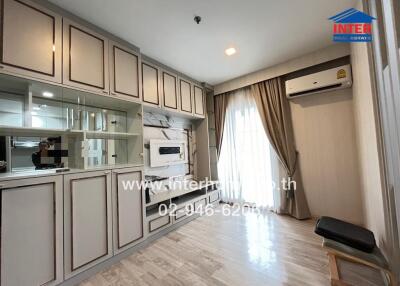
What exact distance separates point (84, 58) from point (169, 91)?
4.35 feet

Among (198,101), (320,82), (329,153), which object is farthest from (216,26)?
(329,153)

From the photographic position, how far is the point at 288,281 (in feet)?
5.16

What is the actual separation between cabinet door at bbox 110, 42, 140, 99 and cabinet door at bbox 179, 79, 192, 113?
40.2 inches

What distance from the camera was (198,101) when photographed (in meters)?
3.69

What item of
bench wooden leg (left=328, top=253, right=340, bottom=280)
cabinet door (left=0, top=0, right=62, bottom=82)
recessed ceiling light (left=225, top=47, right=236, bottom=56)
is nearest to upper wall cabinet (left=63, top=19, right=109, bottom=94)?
cabinet door (left=0, top=0, right=62, bottom=82)

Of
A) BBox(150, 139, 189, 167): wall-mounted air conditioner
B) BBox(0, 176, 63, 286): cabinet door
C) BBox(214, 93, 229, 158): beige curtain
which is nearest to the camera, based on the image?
BBox(0, 176, 63, 286): cabinet door

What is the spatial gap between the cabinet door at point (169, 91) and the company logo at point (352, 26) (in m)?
2.30

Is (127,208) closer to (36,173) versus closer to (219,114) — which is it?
(36,173)

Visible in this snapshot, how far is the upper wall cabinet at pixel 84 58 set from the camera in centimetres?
171

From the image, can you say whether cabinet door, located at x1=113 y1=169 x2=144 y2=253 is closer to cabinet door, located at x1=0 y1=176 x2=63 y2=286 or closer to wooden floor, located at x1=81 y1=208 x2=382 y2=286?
wooden floor, located at x1=81 y1=208 x2=382 y2=286

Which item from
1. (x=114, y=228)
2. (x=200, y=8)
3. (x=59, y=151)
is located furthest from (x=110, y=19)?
(x=114, y=228)

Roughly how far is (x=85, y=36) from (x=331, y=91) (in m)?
3.47

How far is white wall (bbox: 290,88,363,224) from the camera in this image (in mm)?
2564

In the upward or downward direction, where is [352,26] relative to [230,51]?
downward
